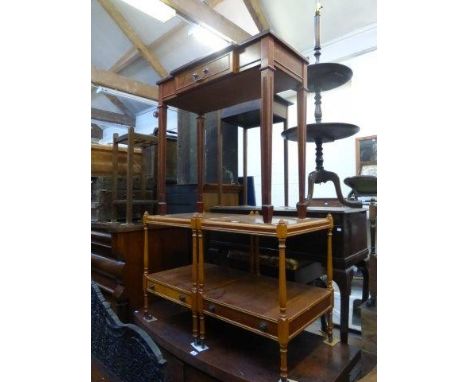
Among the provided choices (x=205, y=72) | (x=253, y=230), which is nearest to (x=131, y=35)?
(x=205, y=72)

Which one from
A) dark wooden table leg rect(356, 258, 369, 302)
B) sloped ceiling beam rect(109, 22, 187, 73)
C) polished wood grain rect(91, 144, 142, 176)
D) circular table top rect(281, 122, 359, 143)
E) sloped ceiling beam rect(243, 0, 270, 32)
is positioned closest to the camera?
circular table top rect(281, 122, 359, 143)

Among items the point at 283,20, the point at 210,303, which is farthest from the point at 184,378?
the point at 283,20

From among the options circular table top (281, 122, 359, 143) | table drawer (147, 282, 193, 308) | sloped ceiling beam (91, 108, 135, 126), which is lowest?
table drawer (147, 282, 193, 308)

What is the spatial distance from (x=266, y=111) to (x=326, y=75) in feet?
2.51

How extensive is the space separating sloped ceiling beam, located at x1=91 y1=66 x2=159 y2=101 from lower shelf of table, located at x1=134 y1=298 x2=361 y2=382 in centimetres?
363

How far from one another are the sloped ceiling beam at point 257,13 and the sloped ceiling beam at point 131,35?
75.8 inches

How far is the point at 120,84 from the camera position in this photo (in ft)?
14.2

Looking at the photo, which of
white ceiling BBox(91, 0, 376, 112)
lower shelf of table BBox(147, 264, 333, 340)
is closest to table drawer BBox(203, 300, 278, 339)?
lower shelf of table BBox(147, 264, 333, 340)

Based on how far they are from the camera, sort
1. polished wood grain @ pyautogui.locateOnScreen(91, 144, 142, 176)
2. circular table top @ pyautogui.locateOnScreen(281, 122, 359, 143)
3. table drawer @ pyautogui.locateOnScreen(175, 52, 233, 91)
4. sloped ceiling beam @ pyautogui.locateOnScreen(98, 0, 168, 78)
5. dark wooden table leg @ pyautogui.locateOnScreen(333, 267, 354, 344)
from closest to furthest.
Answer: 1. table drawer @ pyautogui.locateOnScreen(175, 52, 233, 91)
2. dark wooden table leg @ pyautogui.locateOnScreen(333, 267, 354, 344)
3. circular table top @ pyautogui.locateOnScreen(281, 122, 359, 143)
4. polished wood grain @ pyautogui.locateOnScreen(91, 144, 142, 176)
5. sloped ceiling beam @ pyautogui.locateOnScreen(98, 0, 168, 78)

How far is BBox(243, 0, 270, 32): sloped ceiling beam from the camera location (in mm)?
3656

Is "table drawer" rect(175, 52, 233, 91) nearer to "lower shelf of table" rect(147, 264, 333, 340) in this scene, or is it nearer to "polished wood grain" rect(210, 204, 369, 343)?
"polished wood grain" rect(210, 204, 369, 343)

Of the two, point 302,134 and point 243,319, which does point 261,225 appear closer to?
point 243,319
